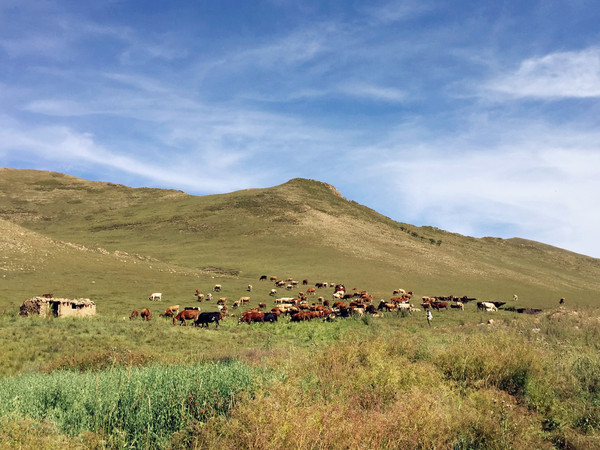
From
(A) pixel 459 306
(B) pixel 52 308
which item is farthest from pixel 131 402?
(A) pixel 459 306

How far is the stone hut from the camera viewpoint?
23852mm

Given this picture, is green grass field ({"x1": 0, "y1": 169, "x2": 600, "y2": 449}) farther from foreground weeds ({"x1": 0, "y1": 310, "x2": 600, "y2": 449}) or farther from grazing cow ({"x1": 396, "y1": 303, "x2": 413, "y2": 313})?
grazing cow ({"x1": 396, "y1": 303, "x2": 413, "y2": 313})

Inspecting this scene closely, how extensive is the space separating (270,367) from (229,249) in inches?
2450

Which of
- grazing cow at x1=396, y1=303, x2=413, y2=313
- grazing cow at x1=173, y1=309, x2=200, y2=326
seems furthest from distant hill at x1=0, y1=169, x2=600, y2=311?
grazing cow at x1=396, y1=303, x2=413, y2=313

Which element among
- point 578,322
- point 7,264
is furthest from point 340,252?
point 578,322

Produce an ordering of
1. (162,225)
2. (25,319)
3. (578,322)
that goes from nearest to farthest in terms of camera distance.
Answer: (578,322) < (25,319) < (162,225)

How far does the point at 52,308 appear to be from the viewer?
24.6m

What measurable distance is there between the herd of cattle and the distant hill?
4.51 metres

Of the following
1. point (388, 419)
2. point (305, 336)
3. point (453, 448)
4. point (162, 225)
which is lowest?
point (305, 336)

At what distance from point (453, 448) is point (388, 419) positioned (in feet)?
3.67

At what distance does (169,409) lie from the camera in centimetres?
676

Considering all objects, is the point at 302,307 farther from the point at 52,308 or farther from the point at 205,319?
the point at 52,308

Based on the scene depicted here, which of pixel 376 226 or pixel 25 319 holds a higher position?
pixel 376 226

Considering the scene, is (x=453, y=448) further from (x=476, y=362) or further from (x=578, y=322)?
(x=578, y=322)
